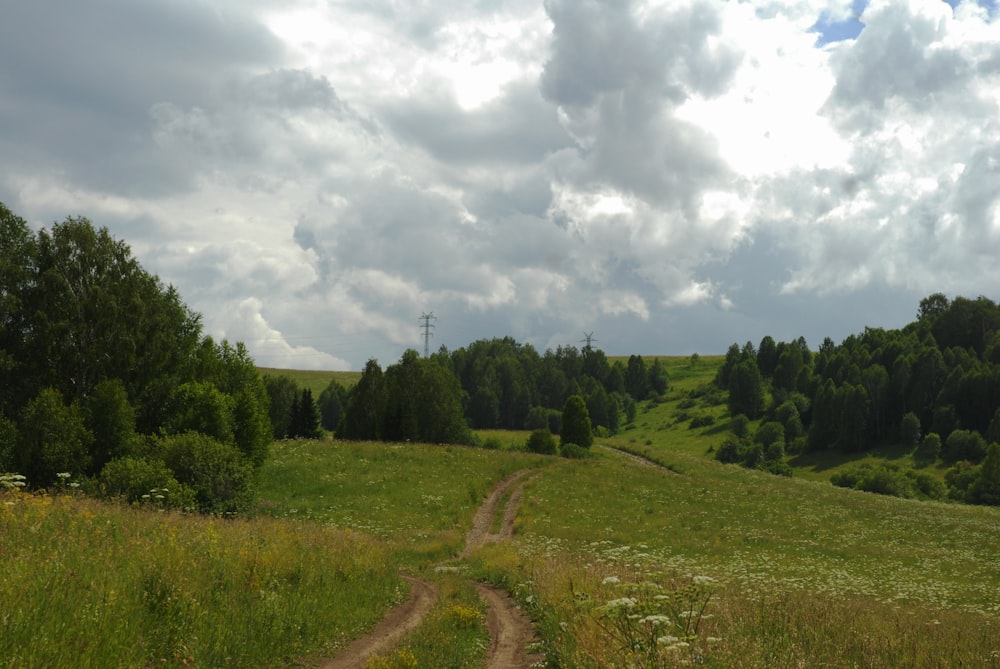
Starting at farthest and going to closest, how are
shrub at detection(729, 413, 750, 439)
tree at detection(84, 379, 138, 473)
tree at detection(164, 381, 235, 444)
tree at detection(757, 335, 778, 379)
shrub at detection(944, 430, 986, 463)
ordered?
tree at detection(757, 335, 778, 379), shrub at detection(729, 413, 750, 439), shrub at detection(944, 430, 986, 463), tree at detection(164, 381, 235, 444), tree at detection(84, 379, 138, 473)

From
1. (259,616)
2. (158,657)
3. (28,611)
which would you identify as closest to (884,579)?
(259,616)

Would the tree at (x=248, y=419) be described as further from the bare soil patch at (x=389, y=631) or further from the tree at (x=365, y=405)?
the tree at (x=365, y=405)

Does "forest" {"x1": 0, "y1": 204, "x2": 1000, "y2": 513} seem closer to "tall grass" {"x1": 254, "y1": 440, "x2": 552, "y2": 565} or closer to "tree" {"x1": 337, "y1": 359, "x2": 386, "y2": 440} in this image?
"tree" {"x1": 337, "y1": 359, "x2": 386, "y2": 440}

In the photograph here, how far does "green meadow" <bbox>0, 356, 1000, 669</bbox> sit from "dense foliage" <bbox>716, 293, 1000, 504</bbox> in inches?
2432

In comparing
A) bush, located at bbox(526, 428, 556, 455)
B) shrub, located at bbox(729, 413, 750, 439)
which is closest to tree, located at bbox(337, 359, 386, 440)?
bush, located at bbox(526, 428, 556, 455)

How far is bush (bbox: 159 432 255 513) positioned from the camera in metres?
29.1

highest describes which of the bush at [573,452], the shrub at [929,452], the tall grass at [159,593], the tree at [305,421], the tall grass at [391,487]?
the tall grass at [159,593]

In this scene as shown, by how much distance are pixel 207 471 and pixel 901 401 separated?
463ft

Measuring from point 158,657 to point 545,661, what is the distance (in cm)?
576

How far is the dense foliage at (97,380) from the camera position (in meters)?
29.1

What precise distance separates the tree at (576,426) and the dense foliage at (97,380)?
4808cm

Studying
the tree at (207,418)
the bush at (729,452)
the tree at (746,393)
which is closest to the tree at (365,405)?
the tree at (207,418)

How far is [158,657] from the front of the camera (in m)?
8.77

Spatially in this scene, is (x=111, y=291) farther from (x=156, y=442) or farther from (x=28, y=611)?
(x=28, y=611)
